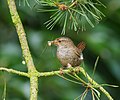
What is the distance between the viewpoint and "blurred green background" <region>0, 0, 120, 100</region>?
2742 millimetres

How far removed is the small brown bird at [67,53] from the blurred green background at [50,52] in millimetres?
519

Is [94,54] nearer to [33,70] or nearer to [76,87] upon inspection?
[76,87]

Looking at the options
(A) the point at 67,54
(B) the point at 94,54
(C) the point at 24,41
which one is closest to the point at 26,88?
(B) the point at 94,54

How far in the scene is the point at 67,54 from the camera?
82.6 inches

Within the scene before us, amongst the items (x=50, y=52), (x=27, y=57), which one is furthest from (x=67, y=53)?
(x=50, y=52)

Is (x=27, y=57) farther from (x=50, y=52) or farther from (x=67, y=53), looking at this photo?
(x=50, y=52)

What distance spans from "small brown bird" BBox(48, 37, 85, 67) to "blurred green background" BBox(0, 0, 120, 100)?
20.5 inches

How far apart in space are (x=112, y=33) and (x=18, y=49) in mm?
478

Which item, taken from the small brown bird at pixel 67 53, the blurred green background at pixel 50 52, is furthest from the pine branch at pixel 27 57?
the blurred green background at pixel 50 52

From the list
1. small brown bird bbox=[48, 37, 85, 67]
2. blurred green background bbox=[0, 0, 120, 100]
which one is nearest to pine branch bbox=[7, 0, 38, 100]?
small brown bird bbox=[48, 37, 85, 67]

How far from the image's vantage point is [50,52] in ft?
8.93

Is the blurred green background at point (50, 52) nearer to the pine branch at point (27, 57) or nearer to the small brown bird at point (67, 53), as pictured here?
the small brown bird at point (67, 53)

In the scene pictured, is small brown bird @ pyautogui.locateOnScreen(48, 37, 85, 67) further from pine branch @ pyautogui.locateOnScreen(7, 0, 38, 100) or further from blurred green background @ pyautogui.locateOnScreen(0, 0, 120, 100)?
blurred green background @ pyautogui.locateOnScreen(0, 0, 120, 100)

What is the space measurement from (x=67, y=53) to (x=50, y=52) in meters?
0.61
